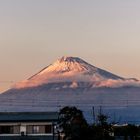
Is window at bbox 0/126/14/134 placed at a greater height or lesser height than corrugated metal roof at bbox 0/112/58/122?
lesser

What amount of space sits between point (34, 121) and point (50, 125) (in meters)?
1.60

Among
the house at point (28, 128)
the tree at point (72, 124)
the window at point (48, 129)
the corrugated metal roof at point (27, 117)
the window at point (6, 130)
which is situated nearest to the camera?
the tree at point (72, 124)

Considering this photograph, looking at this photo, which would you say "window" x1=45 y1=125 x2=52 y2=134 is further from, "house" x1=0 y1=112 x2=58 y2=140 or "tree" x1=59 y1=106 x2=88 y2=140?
"tree" x1=59 y1=106 x2=88 y2=140

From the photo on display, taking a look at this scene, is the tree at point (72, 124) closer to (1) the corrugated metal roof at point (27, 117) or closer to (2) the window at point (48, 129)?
(1) the corrugated metal roof at point (27, 117)

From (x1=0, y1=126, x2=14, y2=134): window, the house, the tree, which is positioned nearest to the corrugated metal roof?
the house

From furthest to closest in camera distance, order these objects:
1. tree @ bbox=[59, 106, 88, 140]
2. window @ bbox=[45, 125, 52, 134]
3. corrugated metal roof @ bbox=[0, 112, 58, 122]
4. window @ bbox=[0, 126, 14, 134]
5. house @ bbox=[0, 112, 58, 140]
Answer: corrugated metal roof @ bbox=[0, 112, 58, 122], window @ bbox=[0, 126, 14, 134], window @ bbox=[45, 125, 52, 134], house @ bbox=[0, 112, 58, 140], tree @ bbox=[59, 106, 88, 140]

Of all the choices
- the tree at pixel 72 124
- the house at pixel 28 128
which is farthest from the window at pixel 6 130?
the tree at pixel 72 124

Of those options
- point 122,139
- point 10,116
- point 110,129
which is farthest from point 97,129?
point 122,139

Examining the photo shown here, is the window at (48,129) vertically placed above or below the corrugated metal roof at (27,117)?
below

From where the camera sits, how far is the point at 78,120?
60062mm

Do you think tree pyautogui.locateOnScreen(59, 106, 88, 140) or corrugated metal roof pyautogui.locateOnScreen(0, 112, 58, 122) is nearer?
tree pyautogui.locateOnScreen(59, 106, 88, 140)

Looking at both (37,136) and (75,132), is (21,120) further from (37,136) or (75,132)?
(75,132)

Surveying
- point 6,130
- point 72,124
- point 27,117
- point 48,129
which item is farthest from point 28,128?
point 72,124

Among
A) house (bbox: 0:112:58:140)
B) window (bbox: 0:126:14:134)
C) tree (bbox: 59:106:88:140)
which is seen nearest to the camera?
tree (bbox: 59:106:88:140)
